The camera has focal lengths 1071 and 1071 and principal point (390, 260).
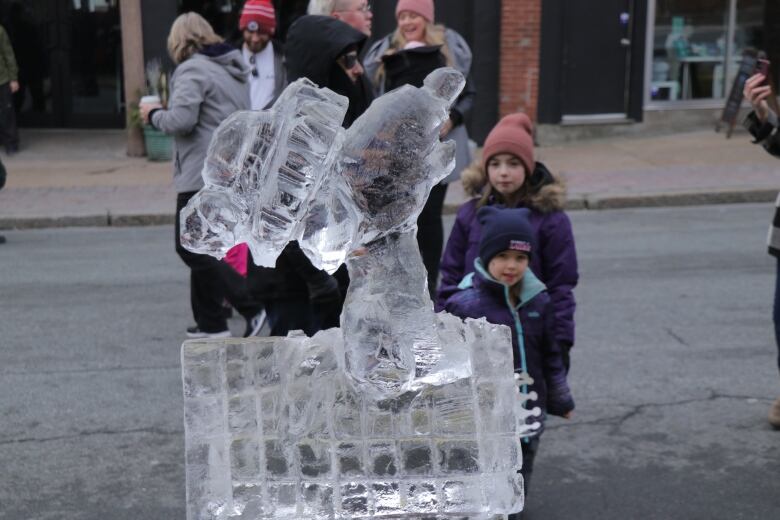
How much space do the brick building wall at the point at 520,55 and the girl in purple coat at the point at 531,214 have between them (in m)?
9.90

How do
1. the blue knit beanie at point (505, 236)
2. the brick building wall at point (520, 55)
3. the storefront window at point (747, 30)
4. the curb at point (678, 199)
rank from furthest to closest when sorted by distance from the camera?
the storefront window at point (747, 30) → the brick building wall at point (520, 55) → the curb at point (678, 199) → the blue knit beanie at point (505, 236)

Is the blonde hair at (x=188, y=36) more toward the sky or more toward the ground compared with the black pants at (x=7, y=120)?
more toward the sky

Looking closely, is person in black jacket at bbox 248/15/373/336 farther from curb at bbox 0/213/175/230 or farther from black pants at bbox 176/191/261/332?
curb at bbox 0/213/175/230

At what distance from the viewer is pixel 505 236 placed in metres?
3.64

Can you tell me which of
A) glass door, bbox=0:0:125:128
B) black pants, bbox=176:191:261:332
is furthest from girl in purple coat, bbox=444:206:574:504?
glass door, bbox=0:0:125:128

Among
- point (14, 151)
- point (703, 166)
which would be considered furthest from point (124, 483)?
point (14, 151)

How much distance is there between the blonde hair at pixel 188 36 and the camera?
596cm

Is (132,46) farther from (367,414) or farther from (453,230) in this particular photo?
(367,414)

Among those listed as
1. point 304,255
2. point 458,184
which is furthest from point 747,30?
point 304,255

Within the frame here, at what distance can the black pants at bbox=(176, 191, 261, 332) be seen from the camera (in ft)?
19.3

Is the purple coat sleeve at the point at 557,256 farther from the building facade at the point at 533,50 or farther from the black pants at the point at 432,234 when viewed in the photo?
the building facade at the point at 533,50

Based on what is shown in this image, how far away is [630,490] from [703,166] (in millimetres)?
8700

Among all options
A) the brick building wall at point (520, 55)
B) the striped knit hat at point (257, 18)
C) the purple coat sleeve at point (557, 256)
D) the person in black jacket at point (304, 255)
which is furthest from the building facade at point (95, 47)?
the purple coat sleeve at point (557, 256)

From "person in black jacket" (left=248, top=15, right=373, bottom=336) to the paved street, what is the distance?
0.91 meters
